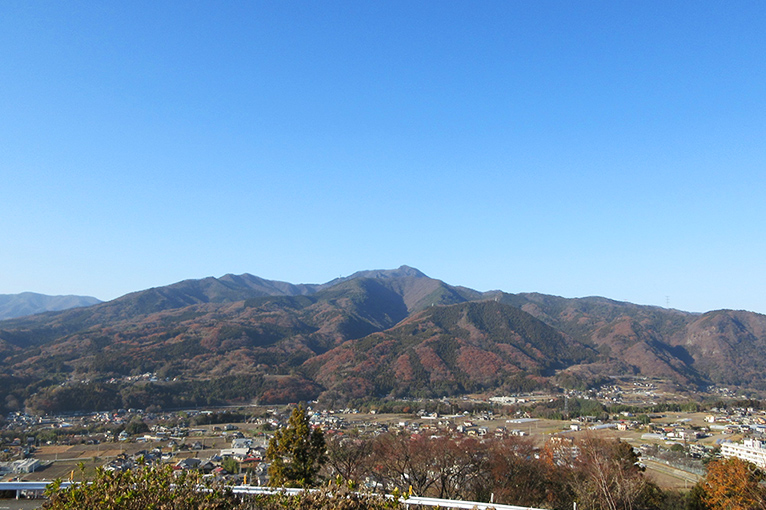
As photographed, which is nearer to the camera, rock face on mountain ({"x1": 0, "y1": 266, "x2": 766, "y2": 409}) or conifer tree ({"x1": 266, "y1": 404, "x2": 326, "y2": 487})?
conifer tree ({"x1": 266, "y1": 404, "x2": 326, "y2": 487})

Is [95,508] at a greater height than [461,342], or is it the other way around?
[95,508]

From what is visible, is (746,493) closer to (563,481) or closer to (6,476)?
(563,481)

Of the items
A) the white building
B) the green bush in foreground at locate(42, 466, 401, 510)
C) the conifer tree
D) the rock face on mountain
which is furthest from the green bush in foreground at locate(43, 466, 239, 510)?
the rock face on mountain

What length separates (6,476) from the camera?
2506 centimetres

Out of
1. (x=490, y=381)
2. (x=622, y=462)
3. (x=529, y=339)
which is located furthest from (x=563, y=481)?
(x=529, y=339)

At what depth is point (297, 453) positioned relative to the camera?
13719mm

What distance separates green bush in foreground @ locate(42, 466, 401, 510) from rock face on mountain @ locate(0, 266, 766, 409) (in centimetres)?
6911

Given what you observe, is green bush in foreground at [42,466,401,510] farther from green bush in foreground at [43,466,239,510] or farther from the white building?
the white building

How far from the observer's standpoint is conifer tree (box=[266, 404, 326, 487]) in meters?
13.6

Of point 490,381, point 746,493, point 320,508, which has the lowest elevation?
point 490,381

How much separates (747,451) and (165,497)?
37.6 metres

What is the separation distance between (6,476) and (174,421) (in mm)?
26826

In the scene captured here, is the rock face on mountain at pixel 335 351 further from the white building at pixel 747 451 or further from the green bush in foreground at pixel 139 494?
the green bush in foreground at pixel 139 494

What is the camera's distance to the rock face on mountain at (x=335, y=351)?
260 feet
